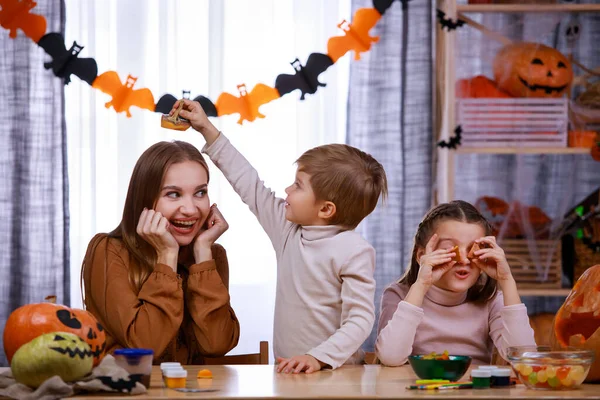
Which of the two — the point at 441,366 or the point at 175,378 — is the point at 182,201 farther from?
the point at 441,366

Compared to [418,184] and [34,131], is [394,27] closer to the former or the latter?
[418,184]

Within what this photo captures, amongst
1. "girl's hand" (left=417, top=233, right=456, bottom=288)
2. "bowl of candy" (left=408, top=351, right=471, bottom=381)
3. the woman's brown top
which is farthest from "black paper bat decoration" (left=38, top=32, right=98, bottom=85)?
"bowl of candy" (left=408, top=351, right=471, bottom=381)

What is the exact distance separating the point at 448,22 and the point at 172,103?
3.24 feet

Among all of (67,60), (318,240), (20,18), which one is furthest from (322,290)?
(20,18)

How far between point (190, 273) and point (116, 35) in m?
1.43

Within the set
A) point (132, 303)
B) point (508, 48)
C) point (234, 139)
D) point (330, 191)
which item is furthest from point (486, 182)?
point (132, 303)

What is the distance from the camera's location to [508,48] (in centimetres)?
279

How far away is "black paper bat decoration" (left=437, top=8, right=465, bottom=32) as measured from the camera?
9.18 feet

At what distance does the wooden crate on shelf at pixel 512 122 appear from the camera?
2770mm

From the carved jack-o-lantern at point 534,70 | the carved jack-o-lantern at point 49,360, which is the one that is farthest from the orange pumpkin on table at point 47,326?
the carved jack-o-lantern at point 534,70

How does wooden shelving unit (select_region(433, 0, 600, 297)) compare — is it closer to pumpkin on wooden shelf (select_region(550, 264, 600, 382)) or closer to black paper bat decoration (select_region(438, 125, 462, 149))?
black paper bat decoration (select_region(438, 125, 462, 149))

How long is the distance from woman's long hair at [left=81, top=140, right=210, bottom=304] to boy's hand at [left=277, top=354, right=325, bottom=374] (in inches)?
18.0

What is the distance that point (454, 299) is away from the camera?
1.89 metres

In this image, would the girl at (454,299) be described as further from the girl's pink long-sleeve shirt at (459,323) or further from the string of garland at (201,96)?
the string of garland at (201,96)
